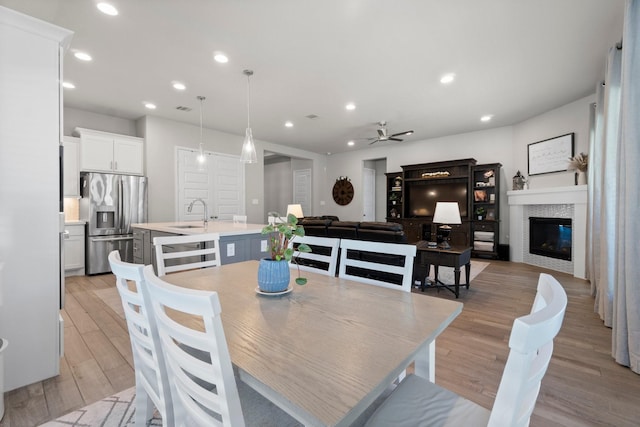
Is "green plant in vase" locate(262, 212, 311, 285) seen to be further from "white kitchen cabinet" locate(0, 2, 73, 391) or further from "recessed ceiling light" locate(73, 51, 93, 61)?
"recessed ceiling light" locate(73, 51, 93, 61)

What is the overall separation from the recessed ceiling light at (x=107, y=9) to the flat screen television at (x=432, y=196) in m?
6.52

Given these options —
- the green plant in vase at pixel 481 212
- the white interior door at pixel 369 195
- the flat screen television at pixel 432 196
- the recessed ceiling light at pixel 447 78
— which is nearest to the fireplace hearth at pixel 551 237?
the green plant in vase at pixel 481 212

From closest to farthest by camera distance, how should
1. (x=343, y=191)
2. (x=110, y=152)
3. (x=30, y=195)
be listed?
(x=30, y=195) < (x=110, y=152) < (x=343, y=191)

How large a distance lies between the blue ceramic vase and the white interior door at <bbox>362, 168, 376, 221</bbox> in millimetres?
7245

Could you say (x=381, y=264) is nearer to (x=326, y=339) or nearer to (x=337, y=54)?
(x=326, y=339)

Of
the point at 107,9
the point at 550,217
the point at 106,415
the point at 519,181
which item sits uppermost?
the point at 107,9

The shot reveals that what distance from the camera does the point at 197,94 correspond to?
441 centimetres

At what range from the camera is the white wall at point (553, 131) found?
472cm

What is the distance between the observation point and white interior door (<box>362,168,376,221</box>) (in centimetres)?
855

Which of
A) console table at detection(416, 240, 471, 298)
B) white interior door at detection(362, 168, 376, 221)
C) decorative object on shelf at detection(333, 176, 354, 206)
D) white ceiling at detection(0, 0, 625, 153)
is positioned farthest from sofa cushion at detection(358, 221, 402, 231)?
decorative object on shelf at detection(333, 176, 354, 206)

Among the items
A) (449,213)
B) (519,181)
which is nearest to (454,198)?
(519,181)

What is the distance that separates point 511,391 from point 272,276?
979mm

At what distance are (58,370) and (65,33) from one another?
224 centimetres

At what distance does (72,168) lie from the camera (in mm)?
4703
